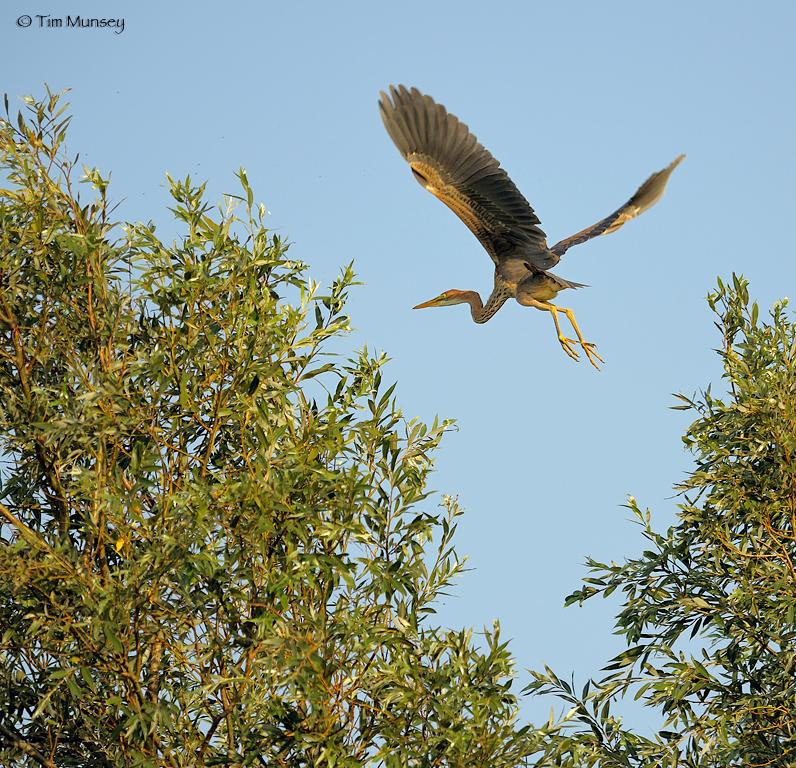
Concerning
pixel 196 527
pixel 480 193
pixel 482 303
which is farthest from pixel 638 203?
pixel 196 527

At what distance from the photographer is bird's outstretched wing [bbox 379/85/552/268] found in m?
11.7

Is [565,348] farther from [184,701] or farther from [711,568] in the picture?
[184,701]

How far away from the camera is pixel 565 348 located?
11.9 meters

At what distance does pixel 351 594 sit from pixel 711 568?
12.4 ft

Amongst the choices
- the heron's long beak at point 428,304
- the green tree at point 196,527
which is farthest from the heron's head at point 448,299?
the green tree at point 196,527

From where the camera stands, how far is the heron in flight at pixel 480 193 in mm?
11695

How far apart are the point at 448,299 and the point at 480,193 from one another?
2893mm

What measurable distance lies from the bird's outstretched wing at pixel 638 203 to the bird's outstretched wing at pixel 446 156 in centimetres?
201

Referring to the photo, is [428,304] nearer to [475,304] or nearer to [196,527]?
[475,304]

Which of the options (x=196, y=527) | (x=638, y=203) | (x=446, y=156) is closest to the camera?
(x=196, y=527)

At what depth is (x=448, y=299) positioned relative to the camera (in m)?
14.7

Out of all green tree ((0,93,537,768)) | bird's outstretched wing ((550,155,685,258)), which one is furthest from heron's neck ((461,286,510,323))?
green tree ((0,93,537,768))

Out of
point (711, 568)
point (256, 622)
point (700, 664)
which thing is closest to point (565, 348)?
point (711, 568)

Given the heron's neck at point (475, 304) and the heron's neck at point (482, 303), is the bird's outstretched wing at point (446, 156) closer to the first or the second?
the heron's neck at point (482, 303)
